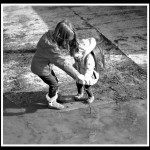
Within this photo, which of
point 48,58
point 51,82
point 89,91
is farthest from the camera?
point 89,91

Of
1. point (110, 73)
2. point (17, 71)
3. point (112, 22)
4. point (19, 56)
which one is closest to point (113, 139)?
point (110, 73)

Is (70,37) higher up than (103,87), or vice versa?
(70,37)

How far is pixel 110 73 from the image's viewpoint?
5312mm

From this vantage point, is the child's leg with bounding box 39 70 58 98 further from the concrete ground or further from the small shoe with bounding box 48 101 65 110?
the concrete ground

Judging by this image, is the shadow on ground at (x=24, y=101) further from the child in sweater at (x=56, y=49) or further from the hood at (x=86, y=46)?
the hood at (x=86, y=46)

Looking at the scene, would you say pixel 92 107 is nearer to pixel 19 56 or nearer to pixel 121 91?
pixel 121 91

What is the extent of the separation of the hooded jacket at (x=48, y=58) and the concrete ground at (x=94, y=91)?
0.69 m

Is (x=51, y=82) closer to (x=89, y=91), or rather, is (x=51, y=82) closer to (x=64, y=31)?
(x=89, y=91)

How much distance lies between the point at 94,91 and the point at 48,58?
122 cm

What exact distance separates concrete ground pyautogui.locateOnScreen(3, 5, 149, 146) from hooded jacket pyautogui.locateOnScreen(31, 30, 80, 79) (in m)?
0.69

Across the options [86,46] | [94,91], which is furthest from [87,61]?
[94,91]

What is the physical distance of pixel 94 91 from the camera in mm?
4840

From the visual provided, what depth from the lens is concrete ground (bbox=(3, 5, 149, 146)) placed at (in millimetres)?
3946

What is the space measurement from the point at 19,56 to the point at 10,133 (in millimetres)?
2312
